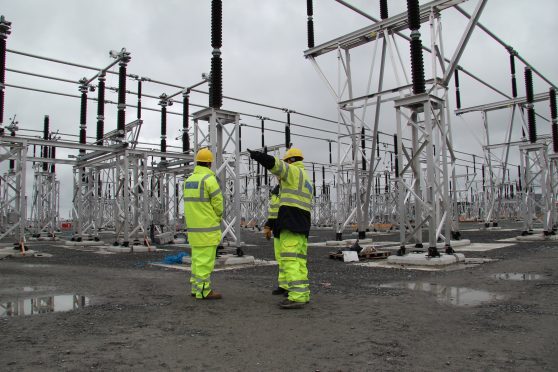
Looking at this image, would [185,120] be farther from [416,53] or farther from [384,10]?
[416,53]

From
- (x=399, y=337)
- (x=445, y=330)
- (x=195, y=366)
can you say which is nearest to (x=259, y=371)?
(x=195, y=366)

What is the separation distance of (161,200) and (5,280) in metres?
10.8

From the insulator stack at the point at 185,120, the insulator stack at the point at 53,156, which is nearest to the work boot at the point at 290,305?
the insulator stack at the point at 185,120

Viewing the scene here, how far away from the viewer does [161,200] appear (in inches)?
714

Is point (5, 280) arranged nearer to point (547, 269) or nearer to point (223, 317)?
point (223, 317)

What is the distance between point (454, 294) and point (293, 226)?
245 cm

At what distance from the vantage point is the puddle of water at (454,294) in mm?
5195

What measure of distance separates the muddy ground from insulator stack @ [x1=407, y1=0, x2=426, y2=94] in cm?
380

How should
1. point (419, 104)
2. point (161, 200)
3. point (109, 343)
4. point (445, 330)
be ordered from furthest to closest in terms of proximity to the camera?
point (161, 200)
point (419, 104)
point (445, 330)
point (109, 343)

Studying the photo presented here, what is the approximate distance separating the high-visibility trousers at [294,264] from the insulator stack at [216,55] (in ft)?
16.9

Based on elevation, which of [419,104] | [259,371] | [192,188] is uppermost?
[419,104]

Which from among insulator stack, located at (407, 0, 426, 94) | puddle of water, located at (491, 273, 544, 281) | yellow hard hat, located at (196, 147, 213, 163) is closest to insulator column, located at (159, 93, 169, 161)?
insulator stack, located at (407, 0, 426, 94)

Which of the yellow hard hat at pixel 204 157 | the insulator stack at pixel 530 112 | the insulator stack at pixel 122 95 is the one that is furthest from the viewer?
the insulator stack at pixel 530 112

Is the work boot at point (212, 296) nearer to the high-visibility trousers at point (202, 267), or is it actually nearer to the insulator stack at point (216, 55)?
the high-visibility trousers at point (202, 267)
